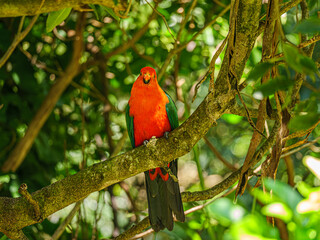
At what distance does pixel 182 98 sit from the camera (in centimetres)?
425

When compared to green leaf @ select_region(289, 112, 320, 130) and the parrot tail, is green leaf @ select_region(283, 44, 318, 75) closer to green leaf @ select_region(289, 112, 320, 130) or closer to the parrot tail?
green leaf @ select_region(289, 112, 320, 130)

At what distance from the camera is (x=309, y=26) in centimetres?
113

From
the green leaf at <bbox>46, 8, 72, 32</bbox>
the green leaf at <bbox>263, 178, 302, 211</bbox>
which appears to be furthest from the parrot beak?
the green leaf at <bbox>263, 178, 302, 211</bbox>

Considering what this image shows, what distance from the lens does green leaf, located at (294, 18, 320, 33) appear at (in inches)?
43.9

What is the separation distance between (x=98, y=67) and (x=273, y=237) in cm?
363

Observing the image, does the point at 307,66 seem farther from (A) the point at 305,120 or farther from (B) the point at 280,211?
(B) the point at 280,211

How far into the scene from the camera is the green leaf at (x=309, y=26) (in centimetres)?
112

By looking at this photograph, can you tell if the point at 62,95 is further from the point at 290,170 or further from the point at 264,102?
the point at 264,102

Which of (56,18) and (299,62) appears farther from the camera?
(56,18)

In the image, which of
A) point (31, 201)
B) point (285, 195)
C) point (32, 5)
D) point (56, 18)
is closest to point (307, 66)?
point (285, 195)

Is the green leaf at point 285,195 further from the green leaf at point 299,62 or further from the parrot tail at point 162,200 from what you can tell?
the parrot tail at point 162,200

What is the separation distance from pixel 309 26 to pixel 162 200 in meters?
1.98

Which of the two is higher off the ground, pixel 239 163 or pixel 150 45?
pixel 150 45

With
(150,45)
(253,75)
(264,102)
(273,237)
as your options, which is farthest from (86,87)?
(273,237)
